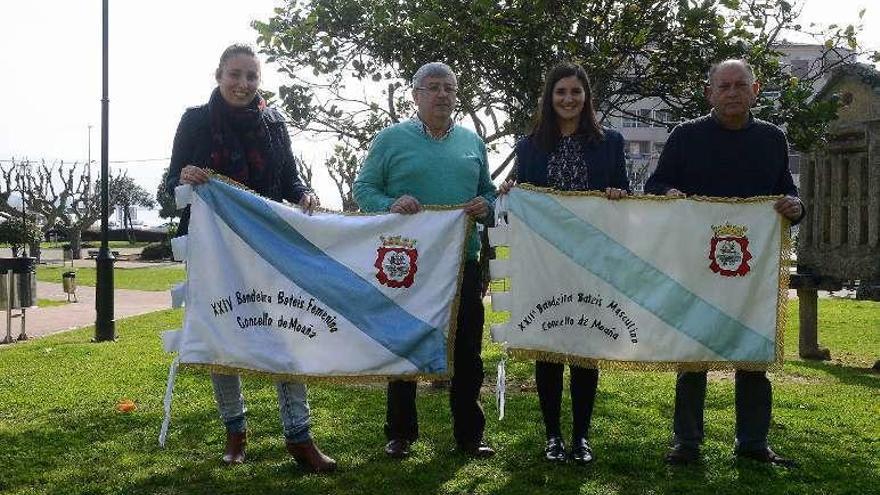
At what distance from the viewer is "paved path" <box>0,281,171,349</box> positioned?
14070 millimetres

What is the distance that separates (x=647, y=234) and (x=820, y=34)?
10.1 ft

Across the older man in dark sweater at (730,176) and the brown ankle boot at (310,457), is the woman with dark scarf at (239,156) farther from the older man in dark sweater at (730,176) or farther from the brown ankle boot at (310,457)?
the older man in dark sweater at (730,176)

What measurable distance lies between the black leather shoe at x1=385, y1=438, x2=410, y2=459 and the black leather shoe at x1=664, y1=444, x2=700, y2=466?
1.42 metres

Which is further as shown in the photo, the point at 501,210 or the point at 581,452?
the point at 501,210

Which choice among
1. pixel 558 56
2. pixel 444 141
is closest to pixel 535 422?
pixel 444 141

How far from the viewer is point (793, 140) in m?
7.06

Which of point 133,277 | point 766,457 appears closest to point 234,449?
point 766,457

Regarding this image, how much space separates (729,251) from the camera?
16.7 feet

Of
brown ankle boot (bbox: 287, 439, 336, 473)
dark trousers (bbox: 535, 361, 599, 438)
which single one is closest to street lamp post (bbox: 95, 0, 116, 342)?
brown ankle boot (bbox: 287, 439, 336, 473)

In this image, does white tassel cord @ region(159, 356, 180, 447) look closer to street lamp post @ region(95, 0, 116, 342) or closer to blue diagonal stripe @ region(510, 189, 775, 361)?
blue diagonal stripe @ region(510, 189, 775, 361)

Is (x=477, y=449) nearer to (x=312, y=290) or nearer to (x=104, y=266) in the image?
(x=312, y=290)

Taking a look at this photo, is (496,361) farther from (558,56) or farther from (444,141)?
(444,141)

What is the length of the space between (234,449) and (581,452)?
1.85 m

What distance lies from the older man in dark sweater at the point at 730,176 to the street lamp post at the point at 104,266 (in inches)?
348
